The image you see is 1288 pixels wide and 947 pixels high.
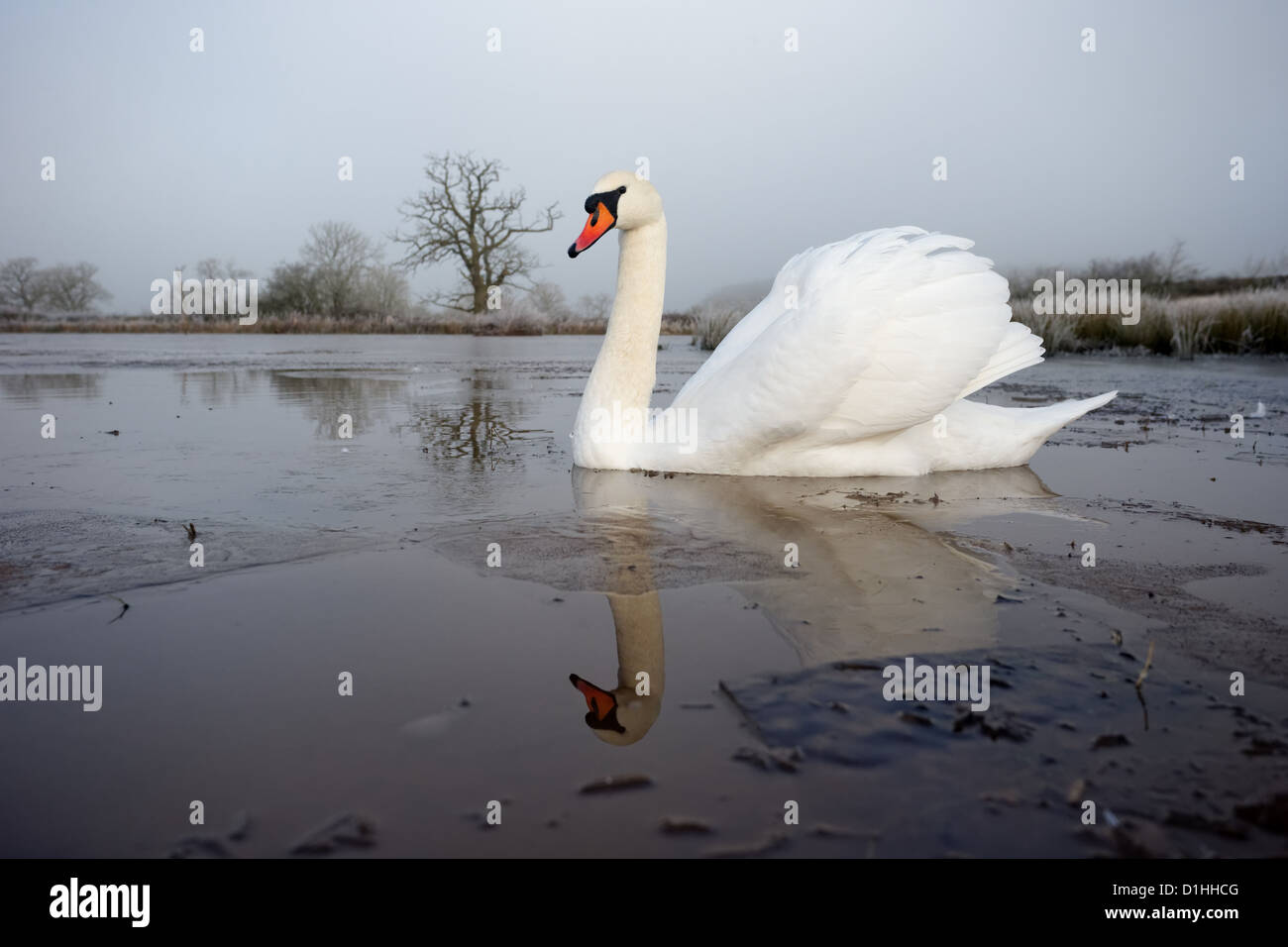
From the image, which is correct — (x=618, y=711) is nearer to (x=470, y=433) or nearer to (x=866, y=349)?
(x=866, y=349)

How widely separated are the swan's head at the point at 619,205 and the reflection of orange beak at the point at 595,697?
12.8ft

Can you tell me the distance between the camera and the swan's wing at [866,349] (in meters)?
4.80

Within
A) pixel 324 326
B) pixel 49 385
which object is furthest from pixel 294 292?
pixel 49 385

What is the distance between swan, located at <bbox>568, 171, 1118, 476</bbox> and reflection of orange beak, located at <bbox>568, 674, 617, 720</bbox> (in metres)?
Result: 2.92

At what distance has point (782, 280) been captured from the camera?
6035 millimetres

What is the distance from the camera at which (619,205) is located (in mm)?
5883

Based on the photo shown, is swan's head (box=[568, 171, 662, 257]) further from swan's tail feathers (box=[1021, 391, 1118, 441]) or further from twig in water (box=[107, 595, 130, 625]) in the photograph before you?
twig in water (box=[107, 595, 130, 625])

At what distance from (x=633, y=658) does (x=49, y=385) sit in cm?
1123

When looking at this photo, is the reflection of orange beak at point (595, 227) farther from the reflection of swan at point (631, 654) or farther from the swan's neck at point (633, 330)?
the reflection of swan at point (631, 654)

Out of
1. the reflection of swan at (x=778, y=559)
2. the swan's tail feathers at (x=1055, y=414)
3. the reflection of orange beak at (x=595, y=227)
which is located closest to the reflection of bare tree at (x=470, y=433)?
the reflection of swan at (x=778, y=559)

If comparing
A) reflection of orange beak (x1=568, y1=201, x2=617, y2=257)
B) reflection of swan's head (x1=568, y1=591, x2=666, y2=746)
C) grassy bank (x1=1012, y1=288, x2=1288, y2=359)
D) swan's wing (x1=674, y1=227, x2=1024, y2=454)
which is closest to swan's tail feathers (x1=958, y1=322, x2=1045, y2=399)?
swan's wing (x1=674, y1=227, x2=1024, y2=454)

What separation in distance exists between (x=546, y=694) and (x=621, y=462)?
3.54 m
